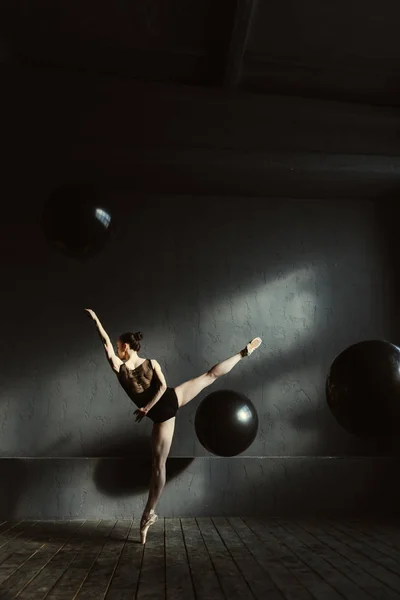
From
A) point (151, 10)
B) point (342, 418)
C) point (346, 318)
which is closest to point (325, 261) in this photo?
point (346, 318)

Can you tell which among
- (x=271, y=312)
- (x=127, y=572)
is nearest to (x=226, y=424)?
(x=127, y=572)

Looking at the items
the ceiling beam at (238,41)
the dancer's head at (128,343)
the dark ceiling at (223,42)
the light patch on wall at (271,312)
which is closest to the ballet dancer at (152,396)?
the dancer's head at (128,343)

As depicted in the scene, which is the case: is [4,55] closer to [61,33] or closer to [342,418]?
[61,33]

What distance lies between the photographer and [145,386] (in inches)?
158

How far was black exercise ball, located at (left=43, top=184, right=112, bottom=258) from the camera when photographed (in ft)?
11.3

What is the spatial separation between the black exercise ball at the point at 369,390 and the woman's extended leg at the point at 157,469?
1.74 meters

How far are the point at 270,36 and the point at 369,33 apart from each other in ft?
2.34

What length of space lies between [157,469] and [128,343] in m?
0.92

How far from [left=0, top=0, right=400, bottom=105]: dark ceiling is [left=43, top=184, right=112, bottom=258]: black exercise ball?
132 centimetres

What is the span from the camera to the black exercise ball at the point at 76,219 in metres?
3.44

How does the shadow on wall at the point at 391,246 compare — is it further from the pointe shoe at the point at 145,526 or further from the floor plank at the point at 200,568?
the pointe shoe at the point at 145,526

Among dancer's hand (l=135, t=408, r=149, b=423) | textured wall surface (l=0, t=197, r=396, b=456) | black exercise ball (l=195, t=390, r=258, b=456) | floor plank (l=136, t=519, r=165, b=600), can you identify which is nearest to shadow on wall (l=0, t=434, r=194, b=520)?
textured wall surface (l=0, t=197, r=396, b=456)

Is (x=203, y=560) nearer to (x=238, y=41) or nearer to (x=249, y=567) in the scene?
(x=249, y=567)

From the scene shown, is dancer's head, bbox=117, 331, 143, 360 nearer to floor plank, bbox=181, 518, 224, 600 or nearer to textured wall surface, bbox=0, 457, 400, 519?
textured wall surface, bbox=0, 457, 400, 519
